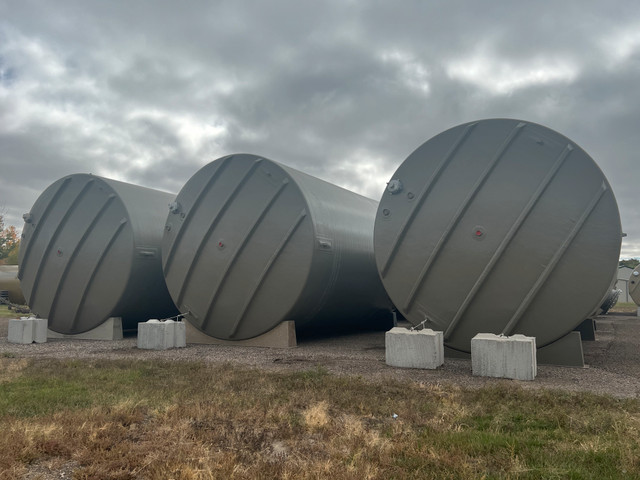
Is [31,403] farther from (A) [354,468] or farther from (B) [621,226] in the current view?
(B) [621,226]

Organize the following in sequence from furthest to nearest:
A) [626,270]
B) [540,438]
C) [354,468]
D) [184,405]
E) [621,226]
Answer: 1. [626,270]
2. [621,226]
3. [184,405]
4. [540,438]
5. [354,468]

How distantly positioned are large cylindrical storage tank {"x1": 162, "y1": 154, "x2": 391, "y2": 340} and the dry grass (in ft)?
12.4

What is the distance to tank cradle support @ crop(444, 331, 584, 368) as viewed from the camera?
8008mm

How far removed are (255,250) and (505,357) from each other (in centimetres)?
543

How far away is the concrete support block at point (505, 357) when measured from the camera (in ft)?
22.8

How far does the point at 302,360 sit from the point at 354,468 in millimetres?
5270

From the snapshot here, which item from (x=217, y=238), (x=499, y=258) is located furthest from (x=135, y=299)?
(x=499, y=258)

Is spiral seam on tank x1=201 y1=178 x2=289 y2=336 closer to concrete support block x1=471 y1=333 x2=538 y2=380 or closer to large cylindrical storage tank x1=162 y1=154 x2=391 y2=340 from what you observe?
large cylindrical storage tank x1=162 y1=154 x2=391 y2=340

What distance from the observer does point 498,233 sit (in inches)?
325

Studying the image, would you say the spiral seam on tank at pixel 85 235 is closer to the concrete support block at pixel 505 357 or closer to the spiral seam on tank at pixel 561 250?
the concrete support block at pixel 505 357

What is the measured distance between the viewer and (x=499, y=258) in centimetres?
822

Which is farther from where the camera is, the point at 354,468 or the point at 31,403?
the point at 31,403

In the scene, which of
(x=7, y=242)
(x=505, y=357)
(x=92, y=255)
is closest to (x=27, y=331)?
(x=92, y=255)

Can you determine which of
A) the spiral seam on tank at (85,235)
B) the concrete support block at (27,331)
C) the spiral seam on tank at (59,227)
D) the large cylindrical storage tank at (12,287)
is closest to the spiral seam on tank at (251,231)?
the spiral seam on tank at (85,235)
